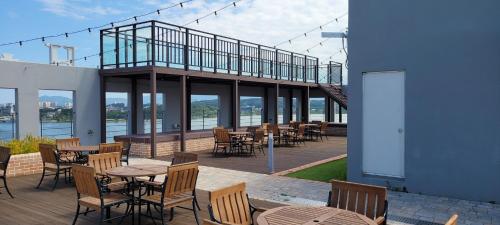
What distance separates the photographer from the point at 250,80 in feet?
53.8

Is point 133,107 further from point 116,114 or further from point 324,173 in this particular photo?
point 324,173

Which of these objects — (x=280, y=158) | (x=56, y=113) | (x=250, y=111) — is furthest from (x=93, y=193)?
(x=250, y=111)

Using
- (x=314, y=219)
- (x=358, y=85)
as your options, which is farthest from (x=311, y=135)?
(x=314, y=219)

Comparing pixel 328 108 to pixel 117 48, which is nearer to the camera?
pixel 117 48

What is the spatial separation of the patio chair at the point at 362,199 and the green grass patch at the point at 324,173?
14.2 ft

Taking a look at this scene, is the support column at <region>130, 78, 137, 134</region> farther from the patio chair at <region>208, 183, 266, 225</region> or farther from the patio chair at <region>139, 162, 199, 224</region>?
the patio chair at <region>208, 183, 266, 225</region>

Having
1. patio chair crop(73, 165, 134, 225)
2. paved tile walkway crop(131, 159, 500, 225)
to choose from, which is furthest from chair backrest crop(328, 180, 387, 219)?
patio chair crop(73, 165, 134, 225)

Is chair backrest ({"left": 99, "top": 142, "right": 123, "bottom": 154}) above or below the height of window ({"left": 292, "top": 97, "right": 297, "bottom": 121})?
below

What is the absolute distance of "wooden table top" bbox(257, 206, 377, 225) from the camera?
11.3 feet

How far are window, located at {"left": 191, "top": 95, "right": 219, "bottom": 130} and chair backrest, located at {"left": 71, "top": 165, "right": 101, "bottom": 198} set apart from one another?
39.0 ft

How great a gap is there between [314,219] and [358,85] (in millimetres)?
4835

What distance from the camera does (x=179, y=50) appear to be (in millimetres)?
13266

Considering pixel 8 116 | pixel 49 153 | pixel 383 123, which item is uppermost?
pixel 8 116

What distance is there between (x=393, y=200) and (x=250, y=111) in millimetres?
14939
